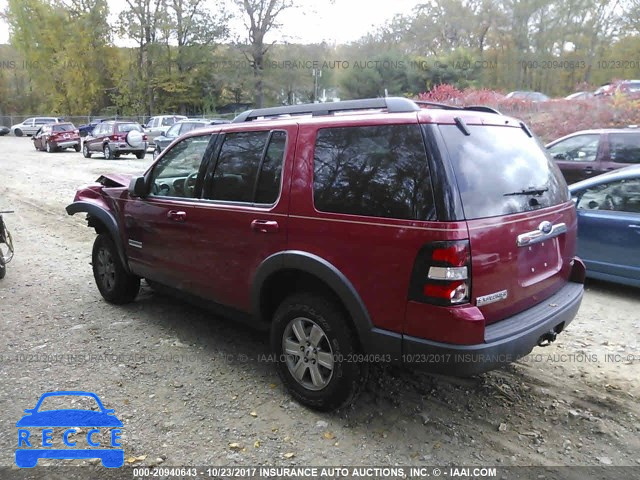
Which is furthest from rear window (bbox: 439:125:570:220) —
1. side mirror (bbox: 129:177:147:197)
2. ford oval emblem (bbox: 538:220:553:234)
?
side mirror (bbox: 129:177:147:197)

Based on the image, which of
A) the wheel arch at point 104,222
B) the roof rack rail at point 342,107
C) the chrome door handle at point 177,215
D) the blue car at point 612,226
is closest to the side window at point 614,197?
the blue car at point 612,226

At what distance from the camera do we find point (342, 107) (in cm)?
336

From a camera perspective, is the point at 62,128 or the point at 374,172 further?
the point at 62,128

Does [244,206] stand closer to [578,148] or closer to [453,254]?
[453,254]

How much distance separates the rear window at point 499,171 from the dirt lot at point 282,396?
1.38 metres

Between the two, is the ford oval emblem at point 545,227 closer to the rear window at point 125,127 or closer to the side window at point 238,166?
the side window at point 238,166

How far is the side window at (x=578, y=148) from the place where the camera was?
875 cm

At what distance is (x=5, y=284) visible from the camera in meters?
5.97

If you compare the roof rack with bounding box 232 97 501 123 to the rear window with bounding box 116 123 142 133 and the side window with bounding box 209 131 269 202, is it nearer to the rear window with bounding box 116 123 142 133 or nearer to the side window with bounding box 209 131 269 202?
the side window with bounding box 209 131 269 202

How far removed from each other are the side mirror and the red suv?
63 cm

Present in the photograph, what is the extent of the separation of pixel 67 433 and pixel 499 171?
3.10 m

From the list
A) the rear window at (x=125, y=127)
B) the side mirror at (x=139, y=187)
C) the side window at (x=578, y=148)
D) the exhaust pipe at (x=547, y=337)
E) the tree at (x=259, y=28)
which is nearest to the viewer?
the exhaust pipe at (x=547, y=337)

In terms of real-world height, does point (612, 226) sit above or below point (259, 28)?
below

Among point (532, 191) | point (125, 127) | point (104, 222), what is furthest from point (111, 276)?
point (125, 127)
